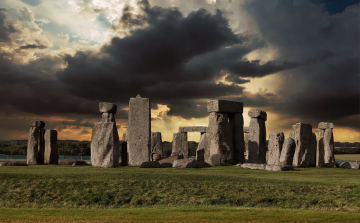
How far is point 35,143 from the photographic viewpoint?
84.0 ft

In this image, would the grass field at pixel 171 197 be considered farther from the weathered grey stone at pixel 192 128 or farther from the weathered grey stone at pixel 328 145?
the weathered grey stone at pixel 192 128

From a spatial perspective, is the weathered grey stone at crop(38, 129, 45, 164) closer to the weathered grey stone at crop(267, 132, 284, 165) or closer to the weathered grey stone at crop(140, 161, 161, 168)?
the weathered grey stone at crop(140, 161, 161, 168)

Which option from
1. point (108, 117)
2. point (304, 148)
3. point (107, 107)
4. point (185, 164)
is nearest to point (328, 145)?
point (304, 148)

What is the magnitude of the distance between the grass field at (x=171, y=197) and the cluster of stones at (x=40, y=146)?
32.1 feet

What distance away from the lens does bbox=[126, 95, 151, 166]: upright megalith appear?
75.6ft

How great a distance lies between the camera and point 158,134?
3216cm

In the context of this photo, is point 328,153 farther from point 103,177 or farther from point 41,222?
point 41,222

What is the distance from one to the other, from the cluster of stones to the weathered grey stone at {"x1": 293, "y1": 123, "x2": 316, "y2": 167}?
14.8 m

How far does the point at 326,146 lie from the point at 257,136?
769 centimetres

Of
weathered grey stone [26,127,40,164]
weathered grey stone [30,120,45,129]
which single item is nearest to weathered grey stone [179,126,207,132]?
weathered grey stone [30,120,45,129]

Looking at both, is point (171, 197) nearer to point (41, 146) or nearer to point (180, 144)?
point (41, 146)

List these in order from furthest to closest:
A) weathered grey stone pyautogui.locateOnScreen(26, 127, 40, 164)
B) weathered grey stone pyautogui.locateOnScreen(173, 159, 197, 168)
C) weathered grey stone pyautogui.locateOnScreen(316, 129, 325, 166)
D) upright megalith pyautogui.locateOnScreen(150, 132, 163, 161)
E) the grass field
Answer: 1. upright megalith pyautogui.locateOnScreen(150, 132, 163, 161)
2. weathered grey stone pyautogui.locateOnScreen(316, 129, 325, 166)
3. weathered grey stone pyautogui.locateOnScreen(26, 127, 40, 164)
4. weathered grey stone pyautogui.locateOnScreen(173, 159, 197, 168)
5. the grass field

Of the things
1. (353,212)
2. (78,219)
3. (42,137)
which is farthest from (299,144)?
(78,219)

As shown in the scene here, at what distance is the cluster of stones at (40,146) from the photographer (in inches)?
1001
